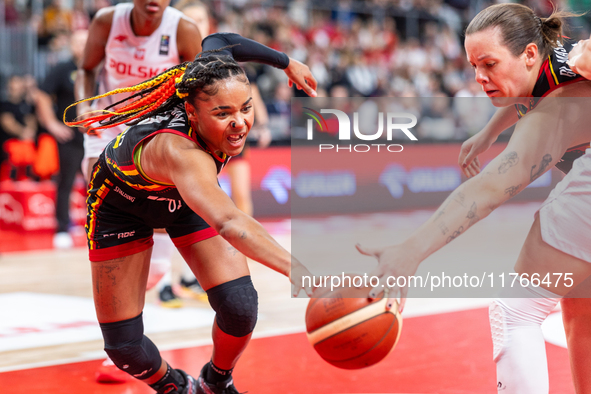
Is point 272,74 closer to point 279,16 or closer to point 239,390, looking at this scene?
point 279,16

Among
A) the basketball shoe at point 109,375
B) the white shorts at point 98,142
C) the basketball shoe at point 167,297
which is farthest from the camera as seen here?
the basketball shoe at point 167,297

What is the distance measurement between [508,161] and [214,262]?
1457 millimetres

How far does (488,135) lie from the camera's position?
2867 millimetres

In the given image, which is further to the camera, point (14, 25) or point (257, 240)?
point (14, 25)

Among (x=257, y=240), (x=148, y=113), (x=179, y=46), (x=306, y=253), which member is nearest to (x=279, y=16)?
(x=306, y=253)

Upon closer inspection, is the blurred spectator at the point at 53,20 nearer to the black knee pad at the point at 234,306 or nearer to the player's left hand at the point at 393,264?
the black knee pad at the point at 234,306

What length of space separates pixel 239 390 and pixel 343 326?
1.38 meters

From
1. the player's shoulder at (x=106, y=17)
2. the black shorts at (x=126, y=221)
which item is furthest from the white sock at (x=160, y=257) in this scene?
the player's shoulder at (x=106, y=17)

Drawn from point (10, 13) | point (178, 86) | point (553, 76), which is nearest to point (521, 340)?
point (553, 76)

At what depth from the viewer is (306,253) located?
780 cm

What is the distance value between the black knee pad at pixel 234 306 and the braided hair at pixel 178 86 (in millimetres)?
859

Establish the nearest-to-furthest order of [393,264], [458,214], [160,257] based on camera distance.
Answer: [393,264], [458,214], [160,257]

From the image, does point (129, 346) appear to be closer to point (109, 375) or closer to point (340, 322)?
point (109, 375)

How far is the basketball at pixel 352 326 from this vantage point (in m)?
2.27
